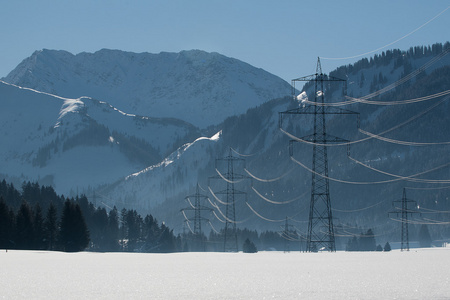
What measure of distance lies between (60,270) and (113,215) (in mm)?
141351

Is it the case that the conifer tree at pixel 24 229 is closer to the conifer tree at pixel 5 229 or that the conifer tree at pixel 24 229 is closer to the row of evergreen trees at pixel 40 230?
the row of evergreen trees at pixel 40 230

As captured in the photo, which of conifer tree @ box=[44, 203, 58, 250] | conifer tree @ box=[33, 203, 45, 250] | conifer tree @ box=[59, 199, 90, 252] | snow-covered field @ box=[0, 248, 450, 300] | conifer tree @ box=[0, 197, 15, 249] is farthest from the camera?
conifer tree @ box=[44, 203, 58, 250]

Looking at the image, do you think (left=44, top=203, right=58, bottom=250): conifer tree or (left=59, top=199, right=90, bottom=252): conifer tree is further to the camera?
(left=44, top=203, right=58, bottom=250): conifer tree

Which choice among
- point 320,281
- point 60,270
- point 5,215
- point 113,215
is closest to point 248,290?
point 320,281

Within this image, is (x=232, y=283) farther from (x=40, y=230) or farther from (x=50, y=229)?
(x=50, y=229)

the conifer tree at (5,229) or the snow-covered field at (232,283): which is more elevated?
the conifer tree at (5,229)

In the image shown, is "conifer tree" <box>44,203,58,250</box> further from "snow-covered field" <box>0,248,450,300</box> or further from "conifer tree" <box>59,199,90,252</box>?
"snow-covered field" <box>0,248,450,300</box>

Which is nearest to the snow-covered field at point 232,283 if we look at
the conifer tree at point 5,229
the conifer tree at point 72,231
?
the conifer tree at point 5,229

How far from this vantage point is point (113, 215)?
188750 mm

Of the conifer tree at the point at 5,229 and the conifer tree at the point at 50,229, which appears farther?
the conifer tree at the point at 50,229

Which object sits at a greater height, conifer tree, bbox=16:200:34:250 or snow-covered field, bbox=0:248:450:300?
conifer tree, bbox=16:200:34:250

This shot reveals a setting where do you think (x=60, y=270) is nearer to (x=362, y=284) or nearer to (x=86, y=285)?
(x=86, y=285)

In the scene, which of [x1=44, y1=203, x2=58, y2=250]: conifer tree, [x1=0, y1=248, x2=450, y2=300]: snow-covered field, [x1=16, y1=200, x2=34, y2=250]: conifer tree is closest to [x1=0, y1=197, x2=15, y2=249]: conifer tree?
[x1=16, y1=200, x2=34, y2=250]: conifer tree

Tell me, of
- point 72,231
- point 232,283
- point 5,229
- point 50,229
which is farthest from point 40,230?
point 232,283
